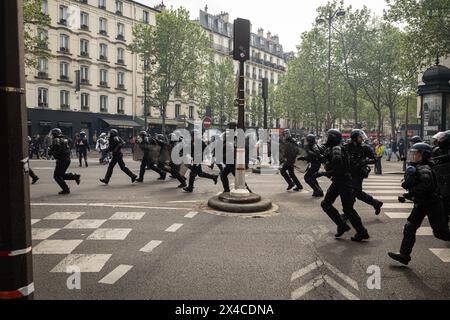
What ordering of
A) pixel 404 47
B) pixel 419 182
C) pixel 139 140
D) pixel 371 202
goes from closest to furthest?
pixel 419 182
pixel 371 202
pixel 139 140
pixel 404 47

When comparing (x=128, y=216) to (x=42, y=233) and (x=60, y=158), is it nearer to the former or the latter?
(x=42, y=233)

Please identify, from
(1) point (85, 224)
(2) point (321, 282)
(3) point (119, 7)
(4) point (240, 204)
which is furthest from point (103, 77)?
(2) point (321, 282)

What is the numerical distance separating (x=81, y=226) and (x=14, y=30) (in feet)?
15.6

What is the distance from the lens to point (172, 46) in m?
34.0

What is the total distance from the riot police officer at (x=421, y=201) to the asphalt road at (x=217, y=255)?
0.32 m

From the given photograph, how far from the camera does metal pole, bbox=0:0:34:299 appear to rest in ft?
6.95

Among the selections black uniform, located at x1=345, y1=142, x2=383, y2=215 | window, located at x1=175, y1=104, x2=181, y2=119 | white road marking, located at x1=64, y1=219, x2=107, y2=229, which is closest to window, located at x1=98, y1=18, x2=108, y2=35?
window, located at x1=175, y1=104, x2=181, y2=119

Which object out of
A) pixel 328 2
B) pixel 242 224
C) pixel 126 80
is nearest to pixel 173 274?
pixel 242 224

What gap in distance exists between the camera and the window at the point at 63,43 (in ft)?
120

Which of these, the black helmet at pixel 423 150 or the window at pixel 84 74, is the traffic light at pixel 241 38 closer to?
the black helmet at pixel 423 150

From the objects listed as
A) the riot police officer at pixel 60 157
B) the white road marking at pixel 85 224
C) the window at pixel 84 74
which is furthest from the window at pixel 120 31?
the white road marking at pixel 85 224

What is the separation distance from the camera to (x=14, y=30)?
2.15 m

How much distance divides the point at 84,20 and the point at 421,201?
40.9 meters
